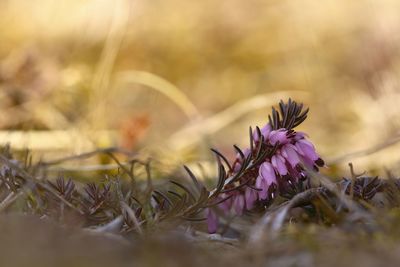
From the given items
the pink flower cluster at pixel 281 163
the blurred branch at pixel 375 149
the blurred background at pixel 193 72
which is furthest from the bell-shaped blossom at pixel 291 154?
the blurred background at pixel 193 72

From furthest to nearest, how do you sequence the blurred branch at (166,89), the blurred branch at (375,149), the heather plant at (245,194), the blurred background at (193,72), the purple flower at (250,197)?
the blurred background at (193,72) → the blurred branch at (166,89) → the blurred branch at (375,149) → the purple flower at (250,197) → the heather plant at (245,194)

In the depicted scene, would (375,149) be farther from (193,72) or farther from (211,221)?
(193,72)

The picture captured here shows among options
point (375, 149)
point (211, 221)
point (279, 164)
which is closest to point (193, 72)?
point (375, 149)

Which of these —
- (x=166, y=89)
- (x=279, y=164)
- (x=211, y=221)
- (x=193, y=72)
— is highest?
(x=193, y=72)

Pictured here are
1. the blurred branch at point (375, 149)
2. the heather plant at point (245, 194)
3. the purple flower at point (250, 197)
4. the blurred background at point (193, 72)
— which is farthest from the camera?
the blurred background at point (193, 72)

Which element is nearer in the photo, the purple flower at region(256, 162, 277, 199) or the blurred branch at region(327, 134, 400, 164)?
the purple flower at region(256, 162, 277, 199)

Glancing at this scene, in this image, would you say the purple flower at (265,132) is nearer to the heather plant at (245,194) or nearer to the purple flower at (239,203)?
the heather plant at (245,194)

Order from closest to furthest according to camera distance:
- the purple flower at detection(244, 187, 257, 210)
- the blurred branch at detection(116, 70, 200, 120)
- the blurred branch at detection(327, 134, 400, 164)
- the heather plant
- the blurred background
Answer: the heather plant
the purple flower at detection(244, 187, 257, 210)
the blurred branch at detection(327, 134, 400, 164)
the blurred branch at detection(116, 70, 200, 120)
the blurred background

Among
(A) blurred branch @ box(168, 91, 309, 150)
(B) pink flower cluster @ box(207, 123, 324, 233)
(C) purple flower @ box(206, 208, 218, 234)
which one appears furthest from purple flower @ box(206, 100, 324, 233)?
(A) blurred branch @ box(168, 91, 309, 150)

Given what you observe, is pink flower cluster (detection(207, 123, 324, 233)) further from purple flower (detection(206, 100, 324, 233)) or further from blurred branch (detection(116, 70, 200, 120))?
blurred branch (detection(116, 70, 200, 120))
